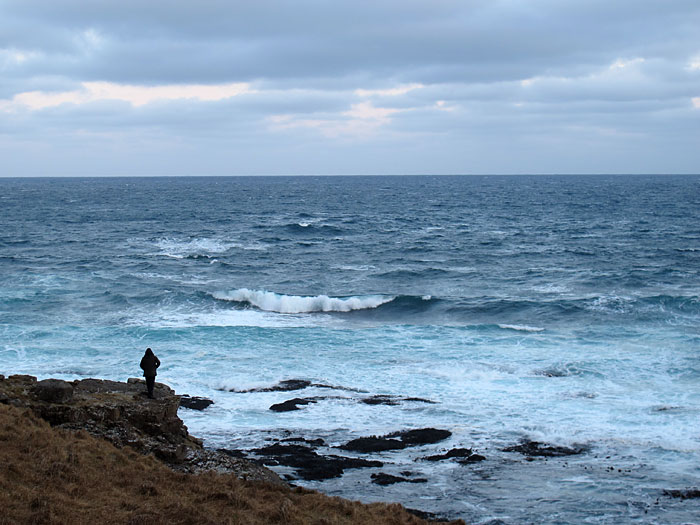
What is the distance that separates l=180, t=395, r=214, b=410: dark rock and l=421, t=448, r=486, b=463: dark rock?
875 cm

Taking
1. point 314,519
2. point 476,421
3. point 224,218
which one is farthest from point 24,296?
point 224,218

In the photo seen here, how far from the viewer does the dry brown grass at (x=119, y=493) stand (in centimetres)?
1274

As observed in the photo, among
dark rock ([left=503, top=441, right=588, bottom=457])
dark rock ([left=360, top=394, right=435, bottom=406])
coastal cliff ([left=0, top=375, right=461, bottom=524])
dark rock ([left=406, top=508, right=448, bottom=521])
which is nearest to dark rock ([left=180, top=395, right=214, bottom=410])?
coastal cliff ([left=0, top=375, right=461, bottom=524])

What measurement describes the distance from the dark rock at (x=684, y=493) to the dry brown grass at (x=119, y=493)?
297 inches

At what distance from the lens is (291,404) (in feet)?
82.9

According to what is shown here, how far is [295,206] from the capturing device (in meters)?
127

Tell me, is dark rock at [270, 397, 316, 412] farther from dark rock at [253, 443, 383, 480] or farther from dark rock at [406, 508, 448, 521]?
dark rock at [406, 508, 448, 521]

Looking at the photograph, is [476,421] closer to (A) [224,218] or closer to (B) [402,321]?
(B) [402,321]

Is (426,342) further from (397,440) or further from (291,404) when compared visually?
(397,440)

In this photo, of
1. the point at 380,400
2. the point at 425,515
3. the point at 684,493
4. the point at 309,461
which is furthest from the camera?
the point at 380,400

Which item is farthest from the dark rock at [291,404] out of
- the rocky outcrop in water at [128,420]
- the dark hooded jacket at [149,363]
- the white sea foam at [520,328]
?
the white sea foam at [520,328]

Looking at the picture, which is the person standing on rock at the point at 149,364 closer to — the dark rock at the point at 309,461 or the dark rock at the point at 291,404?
the dark rock at the point at 309,461

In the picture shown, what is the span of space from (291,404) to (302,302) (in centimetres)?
1894

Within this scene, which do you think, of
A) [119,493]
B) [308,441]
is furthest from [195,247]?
[119,493]
